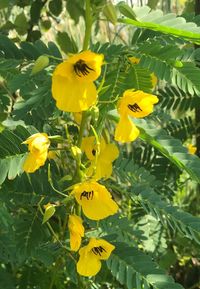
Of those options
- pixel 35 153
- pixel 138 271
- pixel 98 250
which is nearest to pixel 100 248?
pixel 98 250

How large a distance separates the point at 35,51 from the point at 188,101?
1.01 meters

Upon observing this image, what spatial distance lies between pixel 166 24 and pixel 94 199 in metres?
0.45

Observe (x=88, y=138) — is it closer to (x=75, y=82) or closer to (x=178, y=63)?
(x=75, y=82)

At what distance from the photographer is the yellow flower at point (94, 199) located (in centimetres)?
135

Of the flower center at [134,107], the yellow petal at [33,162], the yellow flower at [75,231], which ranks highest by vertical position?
the flower center at [134,107]

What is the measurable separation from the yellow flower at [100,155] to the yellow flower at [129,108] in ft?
0.32

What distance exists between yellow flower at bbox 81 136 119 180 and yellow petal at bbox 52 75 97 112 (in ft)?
0.48

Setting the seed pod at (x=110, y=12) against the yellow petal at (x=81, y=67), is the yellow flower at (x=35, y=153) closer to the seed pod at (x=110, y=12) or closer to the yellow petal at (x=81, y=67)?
the yellow petal at (x=81, y=67)

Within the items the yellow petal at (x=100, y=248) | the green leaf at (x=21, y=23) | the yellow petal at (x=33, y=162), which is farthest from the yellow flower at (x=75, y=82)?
the green leaf at (x=21, y=23)

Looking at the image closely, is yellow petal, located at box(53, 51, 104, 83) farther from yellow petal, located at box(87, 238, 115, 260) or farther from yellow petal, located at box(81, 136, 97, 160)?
yellow petal, located at box(87, 238, 115, 260)

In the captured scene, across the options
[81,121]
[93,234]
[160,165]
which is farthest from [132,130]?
[160,165]

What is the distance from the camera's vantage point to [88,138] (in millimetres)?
1465

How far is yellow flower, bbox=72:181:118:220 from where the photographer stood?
1.35 meters

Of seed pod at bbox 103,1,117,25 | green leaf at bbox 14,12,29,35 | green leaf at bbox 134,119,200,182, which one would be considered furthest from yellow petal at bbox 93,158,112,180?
green leaf at bbox 14,12,29,35
